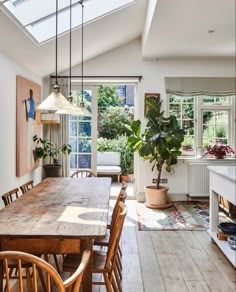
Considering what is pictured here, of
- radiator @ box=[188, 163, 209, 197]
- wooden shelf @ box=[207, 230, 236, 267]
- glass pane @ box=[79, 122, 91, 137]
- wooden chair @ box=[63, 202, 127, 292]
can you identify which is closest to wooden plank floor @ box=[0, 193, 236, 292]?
wooden shelf @ box=[207, 230, 236, 267]

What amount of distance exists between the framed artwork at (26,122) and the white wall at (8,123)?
4.0 inches

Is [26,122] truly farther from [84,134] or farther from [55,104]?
[55,104]

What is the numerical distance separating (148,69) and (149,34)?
1.52 m

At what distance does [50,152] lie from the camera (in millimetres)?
5863

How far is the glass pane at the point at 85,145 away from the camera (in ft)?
21.2

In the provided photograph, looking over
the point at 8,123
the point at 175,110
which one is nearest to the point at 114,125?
the point at 175,110

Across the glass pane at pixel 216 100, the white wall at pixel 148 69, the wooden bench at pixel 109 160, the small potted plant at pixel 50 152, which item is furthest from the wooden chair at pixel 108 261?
the wooden bench at pixel 109 160

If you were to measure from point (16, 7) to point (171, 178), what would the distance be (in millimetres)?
4071

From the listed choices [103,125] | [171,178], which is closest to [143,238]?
[171,178]

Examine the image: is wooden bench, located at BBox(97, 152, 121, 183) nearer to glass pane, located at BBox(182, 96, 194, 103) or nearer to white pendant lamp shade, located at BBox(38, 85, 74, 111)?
glass pane, located at BBox(182, 96, 194, 103)

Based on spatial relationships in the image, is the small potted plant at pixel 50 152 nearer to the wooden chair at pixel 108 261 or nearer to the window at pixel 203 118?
the window at pixel 203 118

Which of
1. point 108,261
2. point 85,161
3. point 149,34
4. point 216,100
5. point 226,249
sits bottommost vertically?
point 226,249

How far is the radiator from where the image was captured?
6113mm

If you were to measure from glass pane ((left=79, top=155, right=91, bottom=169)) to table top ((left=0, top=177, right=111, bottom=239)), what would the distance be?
292 centimetres
